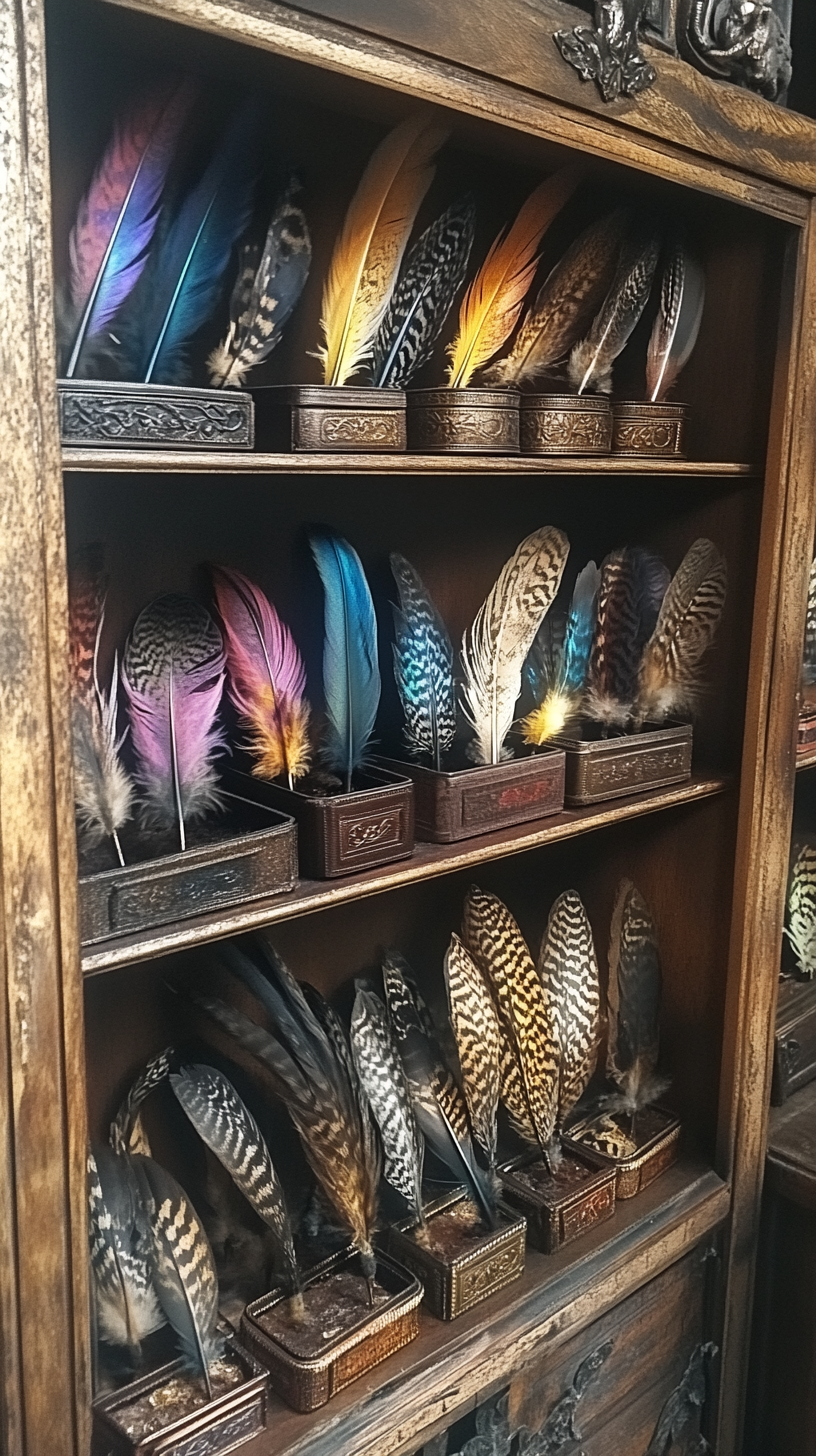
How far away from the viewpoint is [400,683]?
1.33 m

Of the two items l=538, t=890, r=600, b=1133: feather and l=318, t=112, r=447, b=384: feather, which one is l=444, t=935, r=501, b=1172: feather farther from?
l=318, t=112, r=447, b=384: feather

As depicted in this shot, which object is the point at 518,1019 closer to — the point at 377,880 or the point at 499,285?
the point at 377,880

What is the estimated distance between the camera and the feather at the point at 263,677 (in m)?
1.20

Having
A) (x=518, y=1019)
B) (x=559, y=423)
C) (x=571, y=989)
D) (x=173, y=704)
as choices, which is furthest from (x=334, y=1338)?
(x=559, y=423)

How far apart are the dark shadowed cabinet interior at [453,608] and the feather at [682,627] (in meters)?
0.04

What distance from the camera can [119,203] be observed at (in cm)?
100

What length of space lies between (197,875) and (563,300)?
810 millimetres

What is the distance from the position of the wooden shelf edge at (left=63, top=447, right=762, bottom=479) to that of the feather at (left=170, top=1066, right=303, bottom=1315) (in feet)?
2.01

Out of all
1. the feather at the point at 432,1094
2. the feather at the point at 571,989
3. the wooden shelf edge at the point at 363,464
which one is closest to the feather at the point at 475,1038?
the feather at the point at 432,1094

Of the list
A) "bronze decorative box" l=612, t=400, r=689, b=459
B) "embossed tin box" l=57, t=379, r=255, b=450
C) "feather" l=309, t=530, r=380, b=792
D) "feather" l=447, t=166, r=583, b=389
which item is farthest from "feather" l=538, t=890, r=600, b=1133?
"embossed tin box" l=57, t=379, r=255, b=450

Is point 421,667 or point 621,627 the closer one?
point 421,667

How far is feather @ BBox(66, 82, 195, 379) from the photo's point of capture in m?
1.00

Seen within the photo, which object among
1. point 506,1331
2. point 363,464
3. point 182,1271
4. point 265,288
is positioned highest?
point 265,288

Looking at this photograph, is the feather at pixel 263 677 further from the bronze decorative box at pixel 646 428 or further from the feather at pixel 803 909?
the feather at pixel 803 909
